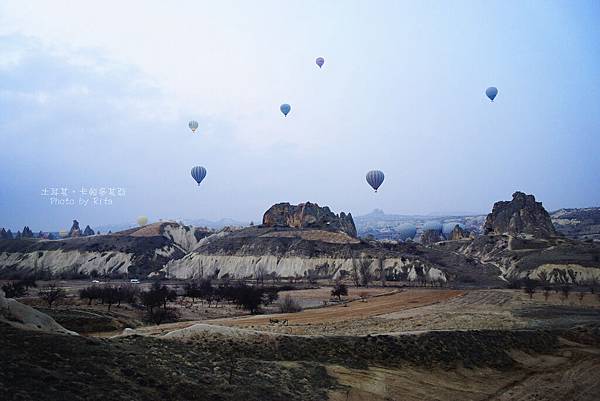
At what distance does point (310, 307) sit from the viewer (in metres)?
64.4

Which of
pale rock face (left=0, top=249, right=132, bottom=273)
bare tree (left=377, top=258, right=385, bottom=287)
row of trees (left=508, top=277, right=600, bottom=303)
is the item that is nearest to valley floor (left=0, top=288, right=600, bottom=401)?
row of trees (left=508, top=277, right=600, bottom=303)

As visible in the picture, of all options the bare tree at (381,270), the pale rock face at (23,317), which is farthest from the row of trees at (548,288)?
the pale rock face at (23,317)

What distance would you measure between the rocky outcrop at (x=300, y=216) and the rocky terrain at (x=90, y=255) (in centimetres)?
2982

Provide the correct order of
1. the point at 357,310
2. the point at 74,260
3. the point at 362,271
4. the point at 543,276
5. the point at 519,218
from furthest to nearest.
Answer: the point at 519,218
the point at 74,260
the point at 362,271
the point at 543,276
the point at 357,310

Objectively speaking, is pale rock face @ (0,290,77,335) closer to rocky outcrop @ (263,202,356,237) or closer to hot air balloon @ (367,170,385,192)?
hot air balloon @ (367,170,385,192)

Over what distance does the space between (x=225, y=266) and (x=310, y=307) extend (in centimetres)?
6003

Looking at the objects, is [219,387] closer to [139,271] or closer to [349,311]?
[349,311]

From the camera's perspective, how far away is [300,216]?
15738cm

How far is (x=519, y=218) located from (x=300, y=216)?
6427 cm

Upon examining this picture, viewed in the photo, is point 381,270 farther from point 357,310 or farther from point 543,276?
point 357,310

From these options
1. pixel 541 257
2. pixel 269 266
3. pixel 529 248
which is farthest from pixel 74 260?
→ pixel 529 248

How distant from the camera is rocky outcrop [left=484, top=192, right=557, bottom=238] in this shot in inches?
5615

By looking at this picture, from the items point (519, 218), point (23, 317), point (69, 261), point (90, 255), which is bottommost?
point (23, 317)

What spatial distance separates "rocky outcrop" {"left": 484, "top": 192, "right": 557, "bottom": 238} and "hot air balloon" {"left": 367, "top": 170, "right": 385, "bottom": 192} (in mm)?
42974
